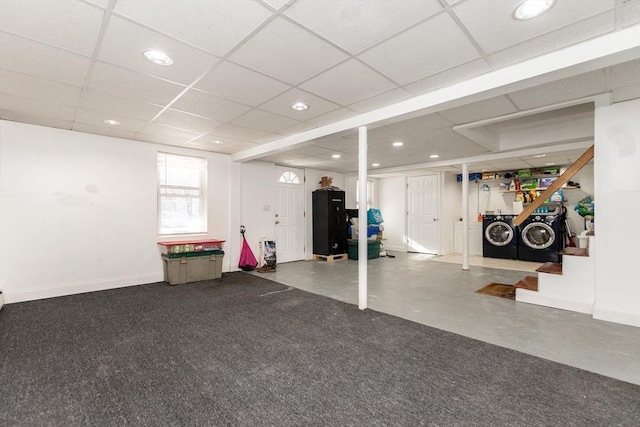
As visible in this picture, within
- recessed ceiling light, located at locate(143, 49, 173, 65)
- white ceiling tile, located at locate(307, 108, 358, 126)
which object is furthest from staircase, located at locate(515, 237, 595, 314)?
recessed ceiling light, located at locate(143, 49, 173, 65)

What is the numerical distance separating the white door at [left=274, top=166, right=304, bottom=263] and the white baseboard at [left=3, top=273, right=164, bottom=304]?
108 inches

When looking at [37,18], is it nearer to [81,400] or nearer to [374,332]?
[81,400]

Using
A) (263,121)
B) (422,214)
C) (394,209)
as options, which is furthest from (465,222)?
(263,121)

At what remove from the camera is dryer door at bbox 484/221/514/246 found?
7074 mm

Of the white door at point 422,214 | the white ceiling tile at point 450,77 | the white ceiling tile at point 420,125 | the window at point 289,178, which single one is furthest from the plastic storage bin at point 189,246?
the white door at point 422,214

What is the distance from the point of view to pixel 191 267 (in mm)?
5016

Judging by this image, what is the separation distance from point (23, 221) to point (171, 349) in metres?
3.31

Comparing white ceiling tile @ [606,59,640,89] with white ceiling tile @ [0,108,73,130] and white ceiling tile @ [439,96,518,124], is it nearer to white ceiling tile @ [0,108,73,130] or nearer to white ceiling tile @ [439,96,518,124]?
white ceiling tile @ [439,96,518,124]

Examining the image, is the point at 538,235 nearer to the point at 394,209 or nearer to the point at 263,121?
the point at 394,209

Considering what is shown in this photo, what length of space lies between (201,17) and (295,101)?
1415 millimetres

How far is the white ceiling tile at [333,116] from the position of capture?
135 inches

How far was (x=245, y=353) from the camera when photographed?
243 centimetres

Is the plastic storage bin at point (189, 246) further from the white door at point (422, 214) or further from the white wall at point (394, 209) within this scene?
the white door at point (422, 214)

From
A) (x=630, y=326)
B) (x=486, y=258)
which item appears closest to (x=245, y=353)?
(x=630, y=326)
